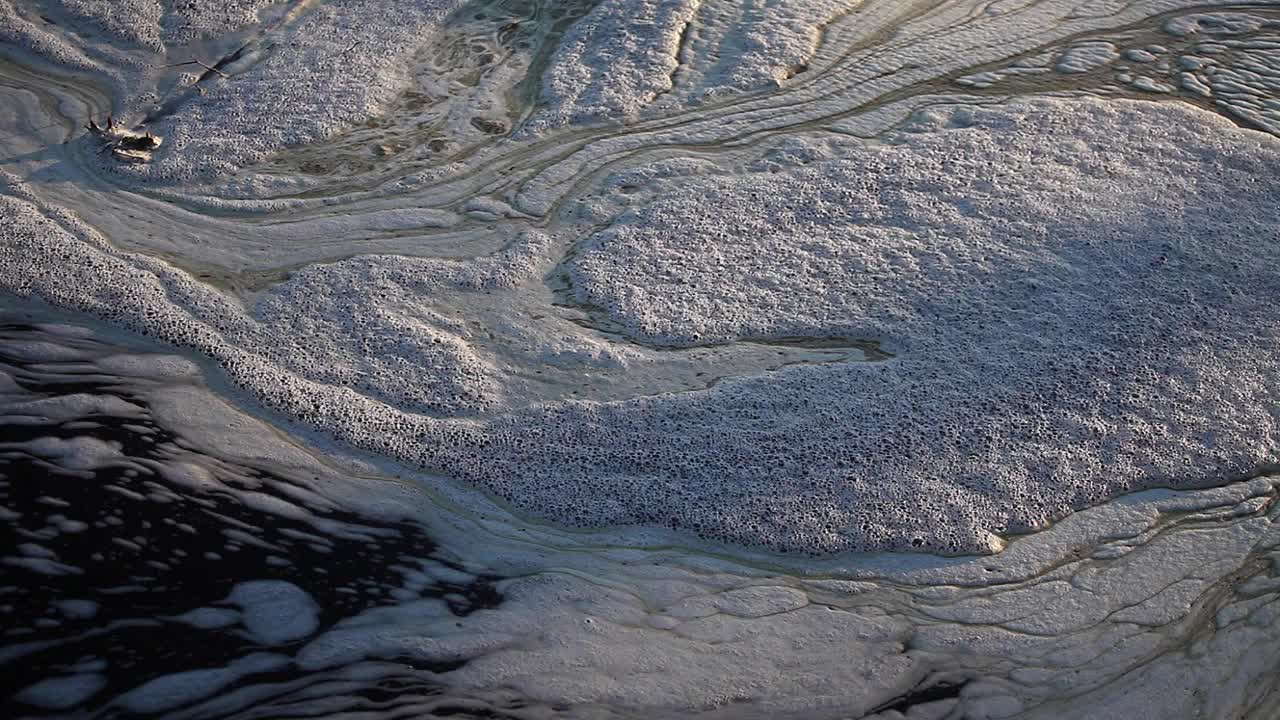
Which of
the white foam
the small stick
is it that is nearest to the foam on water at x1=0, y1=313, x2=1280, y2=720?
the white foam

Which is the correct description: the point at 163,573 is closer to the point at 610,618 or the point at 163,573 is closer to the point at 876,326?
the point at 610,618

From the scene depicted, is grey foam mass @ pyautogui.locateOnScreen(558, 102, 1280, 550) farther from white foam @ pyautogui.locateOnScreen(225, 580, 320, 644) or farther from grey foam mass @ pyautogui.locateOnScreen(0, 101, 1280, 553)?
white foam @ pyautogui.locateOnScreen(225, 580, 320, 644)

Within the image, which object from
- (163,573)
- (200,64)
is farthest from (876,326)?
(200,64)

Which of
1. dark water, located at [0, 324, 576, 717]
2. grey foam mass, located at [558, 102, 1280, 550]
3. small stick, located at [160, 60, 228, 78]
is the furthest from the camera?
small stick, located at [160, 60, 228, 78]

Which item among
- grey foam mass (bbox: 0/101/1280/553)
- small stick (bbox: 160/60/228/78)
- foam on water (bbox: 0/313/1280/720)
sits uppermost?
small stick (bbox: 160/60/228/78)

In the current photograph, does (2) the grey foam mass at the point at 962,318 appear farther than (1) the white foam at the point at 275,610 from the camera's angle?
Yes

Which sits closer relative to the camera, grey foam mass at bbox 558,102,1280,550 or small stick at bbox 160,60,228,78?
grey foam mass at bbox 558,102,1280,550

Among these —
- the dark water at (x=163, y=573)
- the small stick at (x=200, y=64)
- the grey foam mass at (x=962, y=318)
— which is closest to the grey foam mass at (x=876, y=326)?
the grey foam mass at (x=962, y=318)

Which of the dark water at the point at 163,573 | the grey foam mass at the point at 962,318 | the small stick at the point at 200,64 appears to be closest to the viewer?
the dark water at the point at 163,573

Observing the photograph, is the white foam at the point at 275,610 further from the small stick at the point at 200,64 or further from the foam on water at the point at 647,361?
the small stick at the point at 200,64
